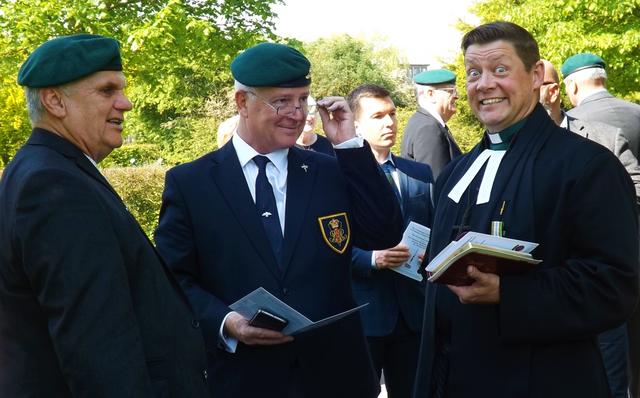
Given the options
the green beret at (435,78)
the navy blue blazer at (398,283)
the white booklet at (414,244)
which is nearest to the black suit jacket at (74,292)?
the navy blue blazer at (398,283)

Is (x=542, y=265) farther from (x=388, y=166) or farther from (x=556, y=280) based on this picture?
(x=388, y=166)

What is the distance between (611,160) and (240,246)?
5.07 feet

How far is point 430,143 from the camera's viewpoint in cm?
645

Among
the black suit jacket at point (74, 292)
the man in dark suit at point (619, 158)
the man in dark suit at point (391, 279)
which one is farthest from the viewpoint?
the man in dark suit at point (619, 158)

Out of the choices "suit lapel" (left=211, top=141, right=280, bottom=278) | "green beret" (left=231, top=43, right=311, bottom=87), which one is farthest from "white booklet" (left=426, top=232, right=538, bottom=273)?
"green beret" (left=231, top=43, right=311, bottom=87)

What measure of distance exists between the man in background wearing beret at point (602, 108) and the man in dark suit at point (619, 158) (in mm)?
308

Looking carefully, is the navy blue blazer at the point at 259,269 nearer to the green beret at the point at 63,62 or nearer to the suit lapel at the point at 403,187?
the green beret at the point at 63,62

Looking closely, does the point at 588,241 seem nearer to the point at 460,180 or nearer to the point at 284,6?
the point at 460,180

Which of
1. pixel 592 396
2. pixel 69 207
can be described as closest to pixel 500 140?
pixel 592 396

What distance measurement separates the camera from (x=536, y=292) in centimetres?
299

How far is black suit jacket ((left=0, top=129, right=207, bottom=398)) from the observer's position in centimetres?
243

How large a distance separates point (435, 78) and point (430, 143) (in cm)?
72

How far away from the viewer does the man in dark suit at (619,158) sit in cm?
568

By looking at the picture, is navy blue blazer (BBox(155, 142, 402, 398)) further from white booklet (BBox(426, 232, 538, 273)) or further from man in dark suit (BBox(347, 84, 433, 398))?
man in dark suit (BBox(347, 84, 433, 398))
